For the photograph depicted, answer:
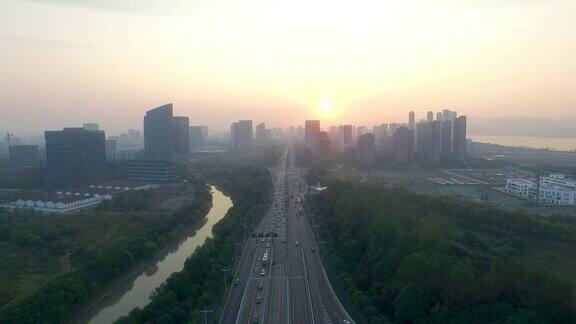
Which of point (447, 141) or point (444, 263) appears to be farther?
point (447, 141)

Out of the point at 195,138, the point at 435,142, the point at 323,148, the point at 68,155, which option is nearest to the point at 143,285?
the point at 68,155

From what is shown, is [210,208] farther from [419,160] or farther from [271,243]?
[419,160]

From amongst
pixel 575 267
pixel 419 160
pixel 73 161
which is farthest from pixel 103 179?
pixel 575 267

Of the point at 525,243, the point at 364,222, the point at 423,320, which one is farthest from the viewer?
the point at 364,222

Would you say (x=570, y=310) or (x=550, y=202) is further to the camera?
(x=550, y=202)

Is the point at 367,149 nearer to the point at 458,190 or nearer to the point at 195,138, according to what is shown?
the point at 458,190

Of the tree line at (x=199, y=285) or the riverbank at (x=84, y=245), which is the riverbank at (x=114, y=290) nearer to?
the riverbank at (x=84, y=245)

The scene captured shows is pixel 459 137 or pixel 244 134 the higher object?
pixel 244 134
